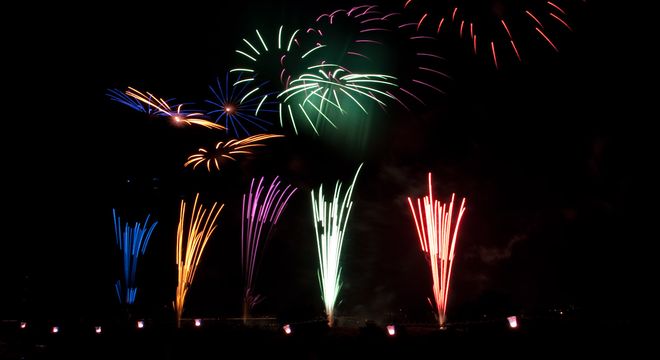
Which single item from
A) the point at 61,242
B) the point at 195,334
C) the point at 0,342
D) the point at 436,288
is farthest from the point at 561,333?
the point at 61,242

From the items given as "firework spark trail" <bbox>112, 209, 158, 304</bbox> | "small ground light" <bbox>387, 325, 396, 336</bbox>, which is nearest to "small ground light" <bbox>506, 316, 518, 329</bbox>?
"small ground light" <bbox>387, 325, 396, 336</bbox>

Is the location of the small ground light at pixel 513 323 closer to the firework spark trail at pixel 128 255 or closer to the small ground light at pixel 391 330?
the small ground light at pixel 391 330

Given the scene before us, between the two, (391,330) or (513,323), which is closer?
(513,323)

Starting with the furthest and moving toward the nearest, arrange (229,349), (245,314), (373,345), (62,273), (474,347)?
(62,273) < (245,314) < (229,349) < (373,345) < (474,347)

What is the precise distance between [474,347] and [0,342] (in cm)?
1379

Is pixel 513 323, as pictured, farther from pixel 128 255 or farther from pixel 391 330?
pixel 128 255

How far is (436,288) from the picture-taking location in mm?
13461

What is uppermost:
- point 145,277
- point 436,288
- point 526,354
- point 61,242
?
point 61,242

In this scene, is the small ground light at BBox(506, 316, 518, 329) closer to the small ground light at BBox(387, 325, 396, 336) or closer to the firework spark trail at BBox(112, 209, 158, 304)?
the small ground light at BBox(387, 325, 396, 336)

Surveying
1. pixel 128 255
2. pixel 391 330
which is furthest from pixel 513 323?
pixel 128 255

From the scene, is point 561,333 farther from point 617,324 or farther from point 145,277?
point 145,277

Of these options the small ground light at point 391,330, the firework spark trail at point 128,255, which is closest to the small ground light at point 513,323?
the small ground light at point 391,330

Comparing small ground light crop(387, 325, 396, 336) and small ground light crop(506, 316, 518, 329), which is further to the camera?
small ground light crop(387, 325, 396, 336)

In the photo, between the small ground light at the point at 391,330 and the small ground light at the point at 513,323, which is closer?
the small ground light at the point at 513,323
